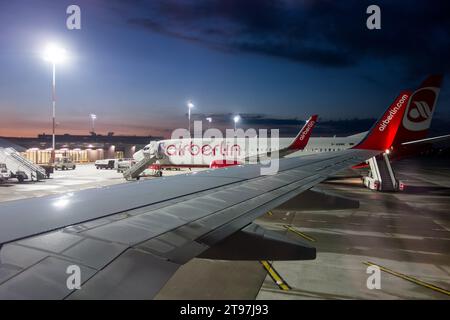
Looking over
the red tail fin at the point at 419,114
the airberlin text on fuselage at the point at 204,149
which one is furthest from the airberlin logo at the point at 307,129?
the red tail fin at the point at 419,114

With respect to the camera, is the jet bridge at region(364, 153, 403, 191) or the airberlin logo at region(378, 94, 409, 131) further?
the jet bridge at region(364, 153, 403, 191)

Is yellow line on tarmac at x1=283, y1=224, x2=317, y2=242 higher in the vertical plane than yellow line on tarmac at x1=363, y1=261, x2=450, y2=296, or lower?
higher

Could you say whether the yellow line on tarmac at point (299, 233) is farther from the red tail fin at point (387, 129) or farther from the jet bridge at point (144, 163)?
the jet bridge at point (144, 163)

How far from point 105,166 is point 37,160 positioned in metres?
21.5

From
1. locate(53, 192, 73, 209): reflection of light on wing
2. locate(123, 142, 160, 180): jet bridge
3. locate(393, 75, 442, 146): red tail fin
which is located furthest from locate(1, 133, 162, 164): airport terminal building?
locate(53, 192, 73, 209): reflection of light on wing

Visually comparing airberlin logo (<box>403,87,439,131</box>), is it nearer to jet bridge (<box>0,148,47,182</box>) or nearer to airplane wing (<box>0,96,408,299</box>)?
airplane wing (<box>0,96,408,299</box>)

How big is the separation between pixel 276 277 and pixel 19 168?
1154 inches

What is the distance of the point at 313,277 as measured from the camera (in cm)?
740

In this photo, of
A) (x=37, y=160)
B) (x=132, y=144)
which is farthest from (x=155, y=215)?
(x=132, y=144)

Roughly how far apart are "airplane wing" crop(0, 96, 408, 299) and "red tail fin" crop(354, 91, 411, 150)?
1264 centimetres

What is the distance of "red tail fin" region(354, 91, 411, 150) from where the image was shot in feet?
52.1

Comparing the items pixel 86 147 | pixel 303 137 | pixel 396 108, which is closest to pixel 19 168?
pixel 303 137

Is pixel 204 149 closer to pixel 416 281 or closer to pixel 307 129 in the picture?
pixel 307 129

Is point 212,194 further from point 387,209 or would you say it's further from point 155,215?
point 387,209
